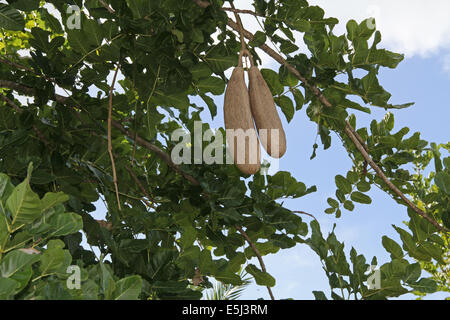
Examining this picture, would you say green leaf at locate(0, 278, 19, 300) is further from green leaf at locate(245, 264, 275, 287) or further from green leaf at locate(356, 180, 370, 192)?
green leaf at locate(356, 180, 370, 192)

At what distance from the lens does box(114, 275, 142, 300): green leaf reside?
893 mm

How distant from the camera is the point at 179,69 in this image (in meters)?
1.49

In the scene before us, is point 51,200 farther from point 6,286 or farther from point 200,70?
point 200,70

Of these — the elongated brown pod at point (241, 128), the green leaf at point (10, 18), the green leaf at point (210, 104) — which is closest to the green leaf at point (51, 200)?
the elongated brown pod at point (241, 128)

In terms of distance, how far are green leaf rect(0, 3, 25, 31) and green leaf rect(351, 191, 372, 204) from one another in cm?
130

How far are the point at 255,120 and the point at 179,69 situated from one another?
299mm

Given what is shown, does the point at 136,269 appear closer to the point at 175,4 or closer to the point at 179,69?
the point at 179,69

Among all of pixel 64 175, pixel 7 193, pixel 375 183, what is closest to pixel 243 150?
pixel 7 193

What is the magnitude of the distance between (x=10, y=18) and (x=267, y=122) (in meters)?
0.71

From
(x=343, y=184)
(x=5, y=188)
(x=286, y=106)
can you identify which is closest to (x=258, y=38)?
(x=286, y=106)

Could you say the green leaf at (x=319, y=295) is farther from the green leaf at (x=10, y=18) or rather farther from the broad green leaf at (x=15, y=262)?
the green leaf at (x=10, y=18)

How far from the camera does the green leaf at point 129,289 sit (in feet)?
2.93

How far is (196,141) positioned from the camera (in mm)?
2053

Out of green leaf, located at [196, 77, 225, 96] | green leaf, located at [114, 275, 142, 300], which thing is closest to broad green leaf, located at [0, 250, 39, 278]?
green leaf, located at [114, 275, 142, 300]
